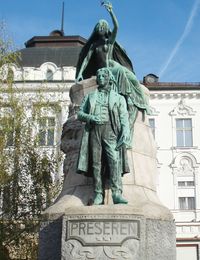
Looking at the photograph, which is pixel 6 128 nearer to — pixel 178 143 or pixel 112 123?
pixel 112 123

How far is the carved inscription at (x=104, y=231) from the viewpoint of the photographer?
635 centimetres

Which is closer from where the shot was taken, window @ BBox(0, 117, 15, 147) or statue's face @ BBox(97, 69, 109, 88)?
statue's face @ BBox(97, 69, 109, 88)

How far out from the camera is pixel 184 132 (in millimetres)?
33281

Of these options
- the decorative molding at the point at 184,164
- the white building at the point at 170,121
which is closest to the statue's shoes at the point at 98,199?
the white building at the point at 170,121

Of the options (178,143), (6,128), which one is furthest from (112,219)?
(178,143)

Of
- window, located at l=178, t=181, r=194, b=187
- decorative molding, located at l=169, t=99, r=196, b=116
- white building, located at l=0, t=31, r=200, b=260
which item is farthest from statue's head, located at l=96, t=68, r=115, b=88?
decorative molding, located at l=169, t=99, r=196, b=116

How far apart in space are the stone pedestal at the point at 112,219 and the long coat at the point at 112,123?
0.51 m

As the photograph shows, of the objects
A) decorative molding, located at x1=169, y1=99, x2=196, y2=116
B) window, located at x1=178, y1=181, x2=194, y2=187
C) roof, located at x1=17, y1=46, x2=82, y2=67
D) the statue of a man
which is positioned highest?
roof, located at x1=17, y1=46, x2=82, y2=67

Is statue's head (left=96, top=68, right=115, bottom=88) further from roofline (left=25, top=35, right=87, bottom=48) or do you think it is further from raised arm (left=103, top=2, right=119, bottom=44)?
roofline (left=25, top=35, right=87, bottom=48)

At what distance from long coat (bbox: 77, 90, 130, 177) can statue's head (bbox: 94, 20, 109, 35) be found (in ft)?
6.84

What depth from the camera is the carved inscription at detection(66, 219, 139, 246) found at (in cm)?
635

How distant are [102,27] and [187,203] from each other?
23478 millimetres

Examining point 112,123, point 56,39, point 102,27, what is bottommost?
point 112,123

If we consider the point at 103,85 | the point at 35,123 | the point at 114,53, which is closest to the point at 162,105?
the point at 35,123
